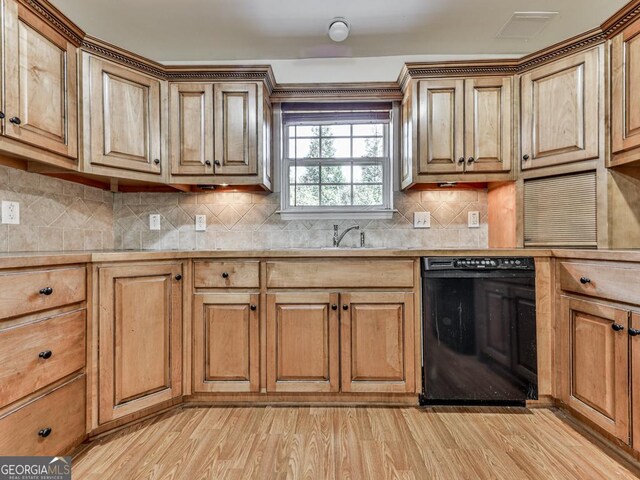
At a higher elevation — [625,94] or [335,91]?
[335,91]

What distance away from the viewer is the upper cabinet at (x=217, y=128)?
234 centimetres

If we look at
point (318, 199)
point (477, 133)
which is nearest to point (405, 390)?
point (318, 199)

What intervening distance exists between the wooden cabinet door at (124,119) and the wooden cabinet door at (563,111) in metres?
2.44

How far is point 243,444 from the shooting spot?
5.53 ft

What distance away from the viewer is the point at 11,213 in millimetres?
1815

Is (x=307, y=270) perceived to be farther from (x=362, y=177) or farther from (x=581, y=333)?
(x=581, y=333)

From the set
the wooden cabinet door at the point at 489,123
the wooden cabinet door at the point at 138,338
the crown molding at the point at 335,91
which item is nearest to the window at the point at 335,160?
the crown molding at the point at 335,91

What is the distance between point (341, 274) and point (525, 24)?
2.17 m

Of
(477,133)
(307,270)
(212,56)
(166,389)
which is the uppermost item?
(212,56)

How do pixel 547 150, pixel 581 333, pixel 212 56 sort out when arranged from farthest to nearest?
pixel 212 56, pixel 547 150, pixel 581 333

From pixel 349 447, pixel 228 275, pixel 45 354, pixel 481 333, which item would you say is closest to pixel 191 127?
pixel 228 275

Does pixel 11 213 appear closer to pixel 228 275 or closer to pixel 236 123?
pixel 228 275

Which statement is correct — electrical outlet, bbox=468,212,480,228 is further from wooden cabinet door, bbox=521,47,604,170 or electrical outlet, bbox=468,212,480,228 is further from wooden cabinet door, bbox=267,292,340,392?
wooden cabinet door, bbox=267,292,340,392

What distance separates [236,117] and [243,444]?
1943 mm
